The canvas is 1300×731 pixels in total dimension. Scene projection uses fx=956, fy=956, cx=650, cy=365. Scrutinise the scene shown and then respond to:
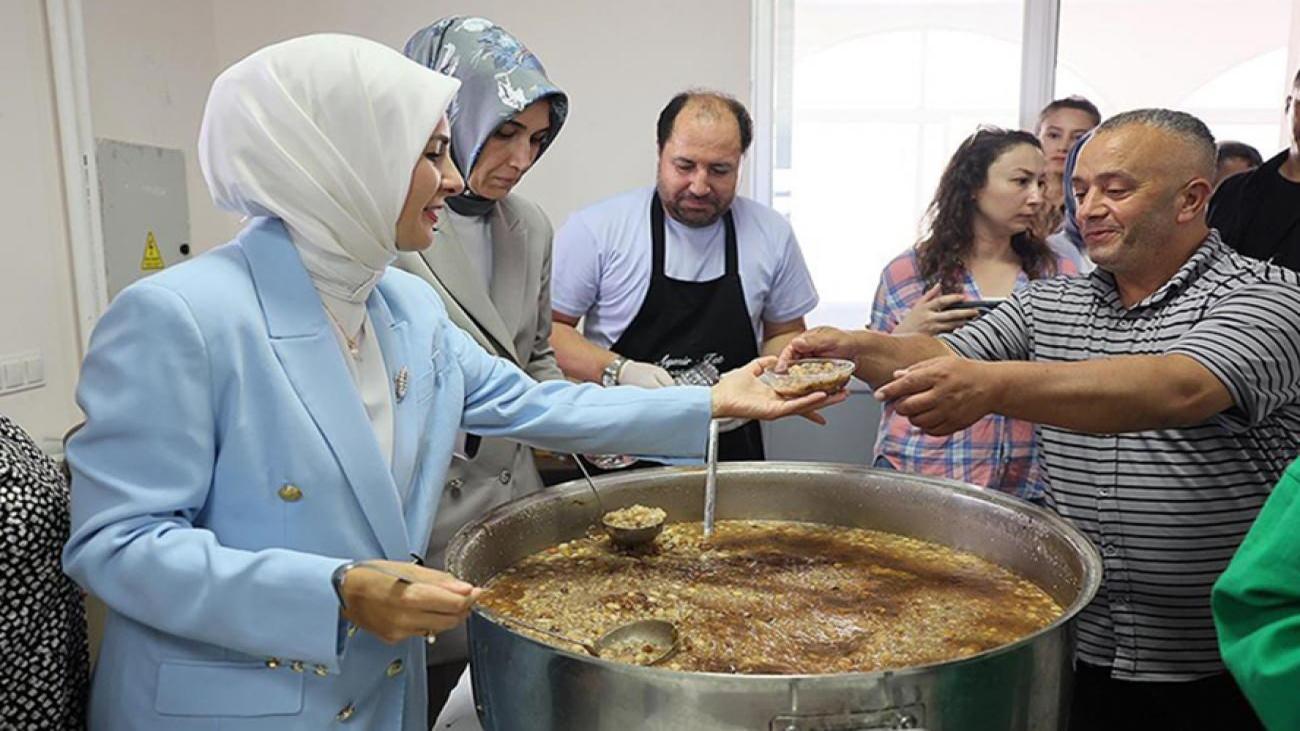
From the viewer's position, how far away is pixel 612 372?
2191 millimetres

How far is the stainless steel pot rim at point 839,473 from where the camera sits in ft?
2.94

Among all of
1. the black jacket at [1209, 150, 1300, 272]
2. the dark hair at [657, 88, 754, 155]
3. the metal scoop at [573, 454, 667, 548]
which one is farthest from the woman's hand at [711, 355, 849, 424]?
the black jacket at [1209, 150, 1300, 272]

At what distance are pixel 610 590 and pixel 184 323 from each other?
728 millimetres

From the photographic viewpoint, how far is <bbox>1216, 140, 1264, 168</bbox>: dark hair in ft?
10.2

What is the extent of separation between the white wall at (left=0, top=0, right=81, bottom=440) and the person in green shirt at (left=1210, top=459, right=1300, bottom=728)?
243cm

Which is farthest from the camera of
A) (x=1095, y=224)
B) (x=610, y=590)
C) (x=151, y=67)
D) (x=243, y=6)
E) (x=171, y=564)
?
(x=243, y=6)

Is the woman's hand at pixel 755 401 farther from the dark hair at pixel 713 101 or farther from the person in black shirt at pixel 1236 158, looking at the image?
the person in black shirt at pixel 1236 158

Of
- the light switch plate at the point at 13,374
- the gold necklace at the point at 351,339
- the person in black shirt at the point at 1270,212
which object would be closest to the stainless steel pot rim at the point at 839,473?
the gold necklace at the point at 351,339

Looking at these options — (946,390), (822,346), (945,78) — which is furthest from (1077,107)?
(946,390)

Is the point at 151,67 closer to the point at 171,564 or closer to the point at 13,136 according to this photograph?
the point at 13,136

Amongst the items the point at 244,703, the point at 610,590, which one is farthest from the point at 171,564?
the point at 610,590

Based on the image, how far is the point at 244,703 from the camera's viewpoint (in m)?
0.95

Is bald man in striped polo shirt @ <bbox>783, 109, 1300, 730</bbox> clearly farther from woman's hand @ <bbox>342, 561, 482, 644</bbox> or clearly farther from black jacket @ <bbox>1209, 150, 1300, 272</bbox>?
woman's hand @ <bbox>342, 561, 482, 644</bbox>

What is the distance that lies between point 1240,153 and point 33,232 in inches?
139
